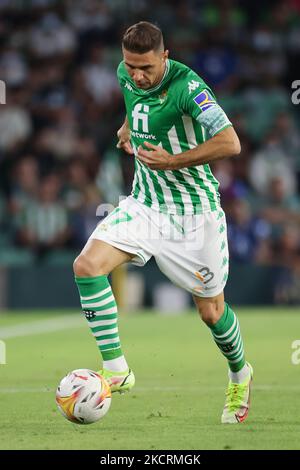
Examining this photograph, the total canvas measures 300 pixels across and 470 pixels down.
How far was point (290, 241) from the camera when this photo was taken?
16.5 meters

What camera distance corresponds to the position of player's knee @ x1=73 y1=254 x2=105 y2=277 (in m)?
6.35

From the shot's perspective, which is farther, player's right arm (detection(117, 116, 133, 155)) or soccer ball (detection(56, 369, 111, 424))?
player's right arm (detection(117, 116, 133, 155))

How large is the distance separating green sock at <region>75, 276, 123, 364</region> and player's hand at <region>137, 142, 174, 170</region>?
69cm

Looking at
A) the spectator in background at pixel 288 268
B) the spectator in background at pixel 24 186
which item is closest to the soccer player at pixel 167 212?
the spectator in background at pixel 288 268

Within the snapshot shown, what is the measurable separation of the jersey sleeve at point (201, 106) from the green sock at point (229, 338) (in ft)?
3.66

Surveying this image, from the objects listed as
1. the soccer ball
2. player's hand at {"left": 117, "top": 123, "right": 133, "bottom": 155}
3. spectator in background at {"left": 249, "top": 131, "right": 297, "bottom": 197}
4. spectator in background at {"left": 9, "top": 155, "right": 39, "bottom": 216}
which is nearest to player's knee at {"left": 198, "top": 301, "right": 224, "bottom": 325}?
the soccer ball

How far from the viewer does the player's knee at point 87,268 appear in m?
6.35

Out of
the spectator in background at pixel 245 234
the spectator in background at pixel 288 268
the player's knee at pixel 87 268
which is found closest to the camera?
the player's knee at pixel 87 268

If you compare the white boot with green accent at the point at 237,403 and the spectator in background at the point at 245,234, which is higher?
the spectator in background at the point at 245,234

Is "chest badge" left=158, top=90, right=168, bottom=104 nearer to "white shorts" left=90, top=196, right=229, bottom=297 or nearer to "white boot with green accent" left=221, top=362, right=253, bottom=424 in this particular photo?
"white shorts" left=90, top=196, right=229, bottom=297

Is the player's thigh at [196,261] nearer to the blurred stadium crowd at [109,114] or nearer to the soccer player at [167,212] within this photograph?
the soccer player at [167,212]

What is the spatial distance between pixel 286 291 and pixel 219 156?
10.5 m

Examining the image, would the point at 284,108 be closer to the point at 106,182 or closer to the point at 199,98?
the point at 106,182

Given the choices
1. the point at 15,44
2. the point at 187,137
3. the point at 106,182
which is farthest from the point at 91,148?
the point at 187,137
